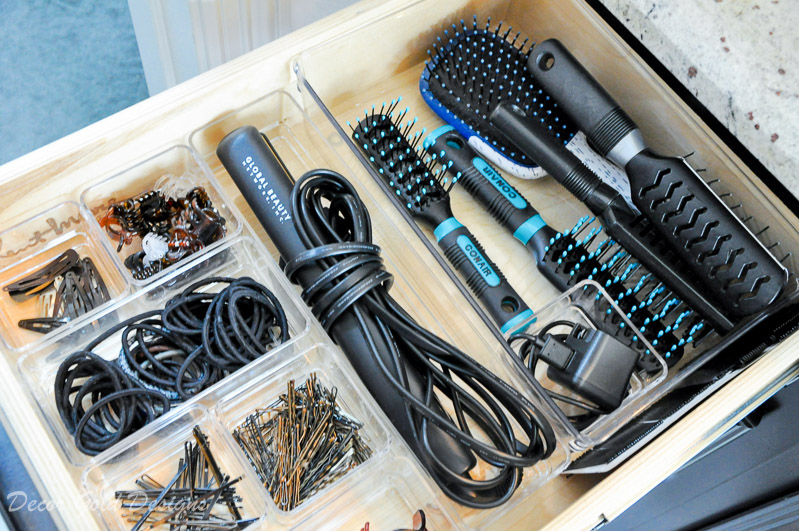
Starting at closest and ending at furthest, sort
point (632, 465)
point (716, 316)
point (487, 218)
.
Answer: point (632, 465)
point (716, 316)
point (487, 218)

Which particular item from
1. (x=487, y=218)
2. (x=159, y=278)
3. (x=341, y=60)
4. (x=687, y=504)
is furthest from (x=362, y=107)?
(x=687, y=504)

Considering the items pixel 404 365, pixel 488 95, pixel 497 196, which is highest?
pixel 488 95

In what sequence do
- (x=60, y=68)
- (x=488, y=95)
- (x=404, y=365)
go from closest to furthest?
(x=404, y=365) → (x=488, y=95) → (x=60, y=68)

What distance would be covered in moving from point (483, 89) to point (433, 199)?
164 mm

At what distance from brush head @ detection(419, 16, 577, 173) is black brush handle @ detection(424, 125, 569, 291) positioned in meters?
0.02

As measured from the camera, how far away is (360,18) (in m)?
0.85

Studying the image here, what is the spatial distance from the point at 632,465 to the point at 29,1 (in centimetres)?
165

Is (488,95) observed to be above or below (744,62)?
above

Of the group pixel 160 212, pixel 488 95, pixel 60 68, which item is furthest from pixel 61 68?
pixel 488 95

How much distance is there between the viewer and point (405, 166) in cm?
84

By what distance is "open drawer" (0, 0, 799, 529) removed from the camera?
654mm

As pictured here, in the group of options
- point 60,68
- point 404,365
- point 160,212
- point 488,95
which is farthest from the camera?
point 60,68

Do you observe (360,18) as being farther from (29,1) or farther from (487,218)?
(29,1)

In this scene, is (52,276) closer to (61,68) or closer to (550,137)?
(550,137)
